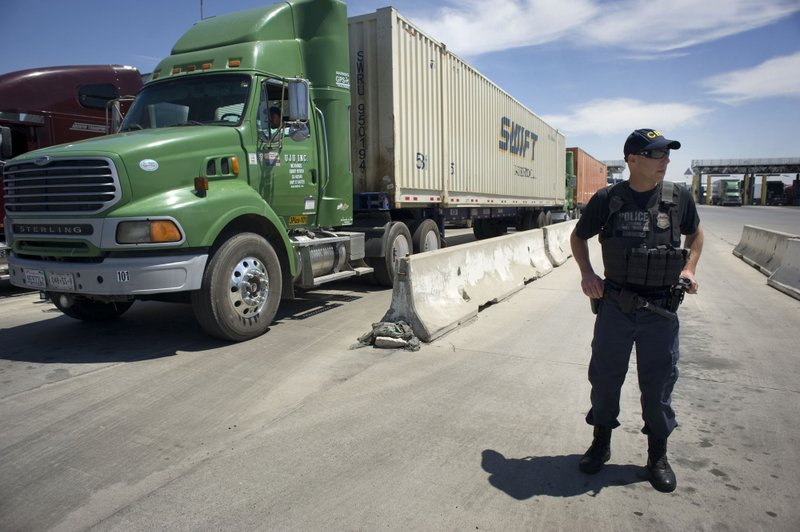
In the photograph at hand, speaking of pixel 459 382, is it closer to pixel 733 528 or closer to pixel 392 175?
pixel 733 528

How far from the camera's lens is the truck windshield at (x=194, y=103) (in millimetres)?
5906

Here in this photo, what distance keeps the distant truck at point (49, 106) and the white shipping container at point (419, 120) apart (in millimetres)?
3822

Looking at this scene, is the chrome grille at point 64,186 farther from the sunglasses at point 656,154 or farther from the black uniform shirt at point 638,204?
the sunglasses at point 656,154

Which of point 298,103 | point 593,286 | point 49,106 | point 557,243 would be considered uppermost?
point 49,106

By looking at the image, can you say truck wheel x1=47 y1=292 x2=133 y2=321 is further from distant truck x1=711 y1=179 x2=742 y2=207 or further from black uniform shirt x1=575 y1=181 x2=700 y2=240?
distant truck x1=711 y1=179 x2=742 y2=207

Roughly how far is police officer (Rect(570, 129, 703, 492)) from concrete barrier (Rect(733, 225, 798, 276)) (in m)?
8.04

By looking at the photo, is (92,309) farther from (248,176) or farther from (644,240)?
(644,240)

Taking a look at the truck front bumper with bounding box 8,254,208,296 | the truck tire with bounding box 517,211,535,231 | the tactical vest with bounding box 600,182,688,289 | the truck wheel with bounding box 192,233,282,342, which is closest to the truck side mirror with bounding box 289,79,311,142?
the truck wheel with bounding box 192,233,282,342

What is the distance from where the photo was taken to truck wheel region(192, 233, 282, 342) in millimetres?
5082

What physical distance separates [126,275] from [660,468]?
4262 millimetres

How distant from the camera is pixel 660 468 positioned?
280 cm

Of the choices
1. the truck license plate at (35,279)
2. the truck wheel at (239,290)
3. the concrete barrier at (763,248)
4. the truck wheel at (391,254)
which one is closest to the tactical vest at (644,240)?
the truck wheel at (239,290)

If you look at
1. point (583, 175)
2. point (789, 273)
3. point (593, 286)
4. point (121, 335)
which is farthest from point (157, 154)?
point (583, 175)

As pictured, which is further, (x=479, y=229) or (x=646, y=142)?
(x=479, y=229)
